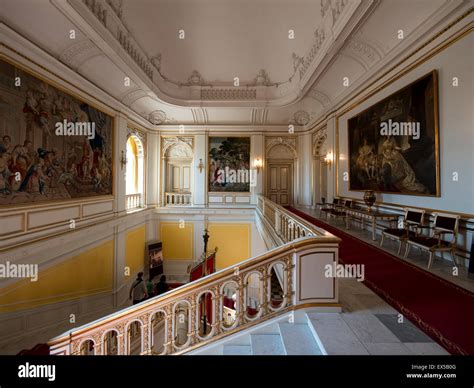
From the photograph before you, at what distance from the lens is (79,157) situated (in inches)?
251

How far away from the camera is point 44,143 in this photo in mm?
5141

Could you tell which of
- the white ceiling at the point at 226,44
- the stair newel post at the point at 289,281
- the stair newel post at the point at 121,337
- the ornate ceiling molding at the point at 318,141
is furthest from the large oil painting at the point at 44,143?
the ornate ceiling molding at the point at 318,141

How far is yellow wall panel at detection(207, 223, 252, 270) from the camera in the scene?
37.6ft

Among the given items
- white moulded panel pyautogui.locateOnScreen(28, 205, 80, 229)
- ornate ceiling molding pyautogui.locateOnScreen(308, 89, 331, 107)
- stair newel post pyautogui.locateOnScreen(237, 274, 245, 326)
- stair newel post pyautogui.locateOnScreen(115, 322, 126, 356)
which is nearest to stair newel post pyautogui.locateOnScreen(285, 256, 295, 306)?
stair newel post pyautogui.locateOnScreen(237, 274, 245, 326)

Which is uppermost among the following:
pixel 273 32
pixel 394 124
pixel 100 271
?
pixel 273 32

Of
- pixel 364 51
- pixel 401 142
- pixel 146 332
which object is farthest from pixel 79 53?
pixel 401 142

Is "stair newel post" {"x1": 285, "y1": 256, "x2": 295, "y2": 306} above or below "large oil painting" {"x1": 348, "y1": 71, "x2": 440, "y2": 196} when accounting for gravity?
below

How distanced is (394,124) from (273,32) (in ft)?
16.1

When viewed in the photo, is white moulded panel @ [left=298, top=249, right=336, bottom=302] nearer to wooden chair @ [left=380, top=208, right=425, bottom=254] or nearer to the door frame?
wooden chair @ [left=380, top=208, right=425, bottom=254]

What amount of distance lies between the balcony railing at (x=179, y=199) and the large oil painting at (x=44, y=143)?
14.9ft

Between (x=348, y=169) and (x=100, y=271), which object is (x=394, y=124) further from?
(x=100, y=271)

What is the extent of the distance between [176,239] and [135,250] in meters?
2.21

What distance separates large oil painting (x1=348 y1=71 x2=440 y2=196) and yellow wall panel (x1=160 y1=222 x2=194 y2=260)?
324 inches

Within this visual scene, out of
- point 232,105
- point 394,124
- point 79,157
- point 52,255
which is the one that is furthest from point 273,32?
point 52,255
